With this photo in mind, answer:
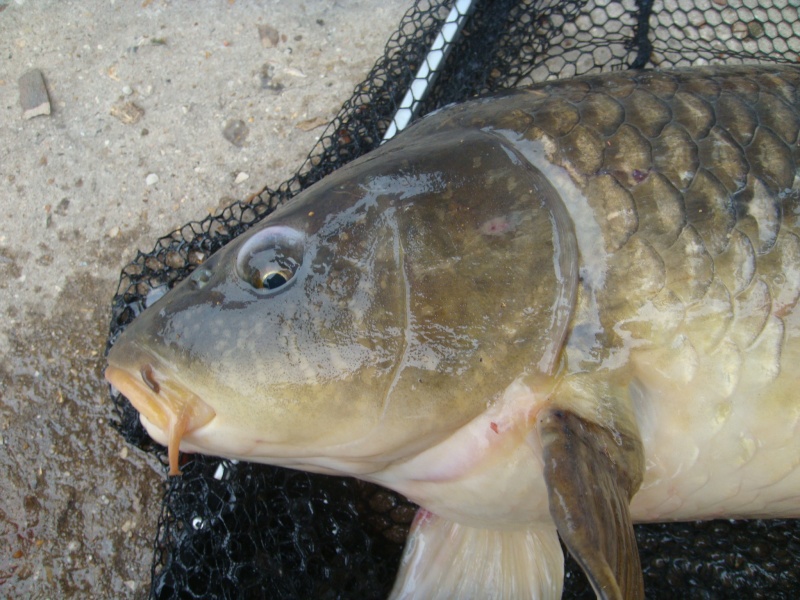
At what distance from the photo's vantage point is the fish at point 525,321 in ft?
4.17

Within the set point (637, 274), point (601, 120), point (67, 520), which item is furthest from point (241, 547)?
point (601, 120)

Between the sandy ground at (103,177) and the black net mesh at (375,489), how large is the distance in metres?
0.15

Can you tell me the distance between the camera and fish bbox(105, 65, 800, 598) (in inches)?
50.0

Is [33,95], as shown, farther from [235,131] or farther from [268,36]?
[268,36]

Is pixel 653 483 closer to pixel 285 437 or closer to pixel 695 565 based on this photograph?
pixel 695 565

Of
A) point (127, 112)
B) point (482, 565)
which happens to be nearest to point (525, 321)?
point (482, 565)

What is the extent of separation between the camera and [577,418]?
50.8 inches

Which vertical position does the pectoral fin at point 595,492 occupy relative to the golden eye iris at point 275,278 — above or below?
below

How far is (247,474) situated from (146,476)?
495mm

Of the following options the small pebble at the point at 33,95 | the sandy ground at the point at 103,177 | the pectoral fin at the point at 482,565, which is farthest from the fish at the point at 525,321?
the small pebble at the point at 33,95

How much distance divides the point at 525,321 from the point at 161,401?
0.74 m

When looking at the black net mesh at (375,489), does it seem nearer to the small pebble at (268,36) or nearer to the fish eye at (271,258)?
the small pebble at (268,36)

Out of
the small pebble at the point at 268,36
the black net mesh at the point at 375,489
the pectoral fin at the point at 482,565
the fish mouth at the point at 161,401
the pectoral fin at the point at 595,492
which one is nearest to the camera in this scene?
the pectoral fin at the point at 595,492

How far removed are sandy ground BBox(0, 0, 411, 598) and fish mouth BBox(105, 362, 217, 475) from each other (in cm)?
91
